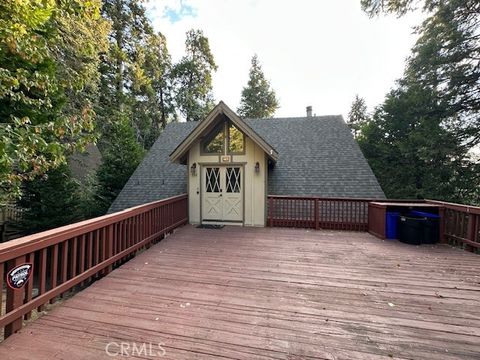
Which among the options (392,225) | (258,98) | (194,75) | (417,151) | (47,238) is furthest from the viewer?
(258,98)

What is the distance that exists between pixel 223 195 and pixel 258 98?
22192 millimetres

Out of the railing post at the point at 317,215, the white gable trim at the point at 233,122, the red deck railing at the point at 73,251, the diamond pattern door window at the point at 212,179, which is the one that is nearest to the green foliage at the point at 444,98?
the white gable trim at the point at 233,122

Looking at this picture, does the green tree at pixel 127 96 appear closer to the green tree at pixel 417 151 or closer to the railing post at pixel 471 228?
the railing post at pixel 471 228

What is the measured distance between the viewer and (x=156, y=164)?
33.9 ft

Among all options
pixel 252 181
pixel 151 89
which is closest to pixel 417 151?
pixel 252 181

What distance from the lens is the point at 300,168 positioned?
898cm

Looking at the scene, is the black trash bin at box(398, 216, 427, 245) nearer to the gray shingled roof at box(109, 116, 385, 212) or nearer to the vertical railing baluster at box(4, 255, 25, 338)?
the gray shingled roof at box(109, 116, 385, 212)

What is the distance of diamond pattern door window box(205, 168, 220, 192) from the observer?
7.49m

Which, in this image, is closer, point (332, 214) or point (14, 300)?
point (14, 300)

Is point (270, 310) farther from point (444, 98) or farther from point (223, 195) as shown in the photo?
point (444, 98)

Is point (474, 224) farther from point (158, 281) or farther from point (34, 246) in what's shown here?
point (34, 246)

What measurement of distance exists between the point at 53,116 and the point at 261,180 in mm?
5255

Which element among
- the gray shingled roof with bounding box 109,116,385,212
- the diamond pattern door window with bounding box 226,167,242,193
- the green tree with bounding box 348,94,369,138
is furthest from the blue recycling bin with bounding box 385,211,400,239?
the green tree with bounding box 348,94,369,138

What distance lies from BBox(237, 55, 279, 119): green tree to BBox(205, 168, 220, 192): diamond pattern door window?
68.0 ft
